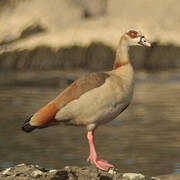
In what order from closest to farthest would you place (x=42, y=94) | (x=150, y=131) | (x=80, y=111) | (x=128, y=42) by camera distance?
1. (x=80, y=111)
2. (x=128, y=42)
3. (x=150, y=131)
4. (x=42, y=94)

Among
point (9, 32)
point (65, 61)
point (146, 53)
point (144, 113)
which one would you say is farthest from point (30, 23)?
point (144, 113)

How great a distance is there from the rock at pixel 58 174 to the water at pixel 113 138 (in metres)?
2.19

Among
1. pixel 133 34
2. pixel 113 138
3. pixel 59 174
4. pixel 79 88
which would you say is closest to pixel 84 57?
pixel 113 138

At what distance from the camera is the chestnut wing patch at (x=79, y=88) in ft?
27.3

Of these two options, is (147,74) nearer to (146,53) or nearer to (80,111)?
(146,53)

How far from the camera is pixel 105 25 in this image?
26297mm

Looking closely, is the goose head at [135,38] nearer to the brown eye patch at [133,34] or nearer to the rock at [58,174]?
the brown eye patch at [133,34]

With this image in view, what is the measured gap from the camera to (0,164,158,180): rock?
24.1 feet

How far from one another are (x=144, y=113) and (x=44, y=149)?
13.2ft

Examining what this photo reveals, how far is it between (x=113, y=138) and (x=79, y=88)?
417cm

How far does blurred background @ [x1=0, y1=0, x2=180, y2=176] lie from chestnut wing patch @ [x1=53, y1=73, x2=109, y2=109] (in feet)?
6.39

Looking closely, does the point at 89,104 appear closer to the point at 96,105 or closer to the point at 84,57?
the point at 96,105

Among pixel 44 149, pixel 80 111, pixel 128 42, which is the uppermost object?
pixel 128 42

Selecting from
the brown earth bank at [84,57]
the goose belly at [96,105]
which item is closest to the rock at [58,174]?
the goose belly at [96,105]
